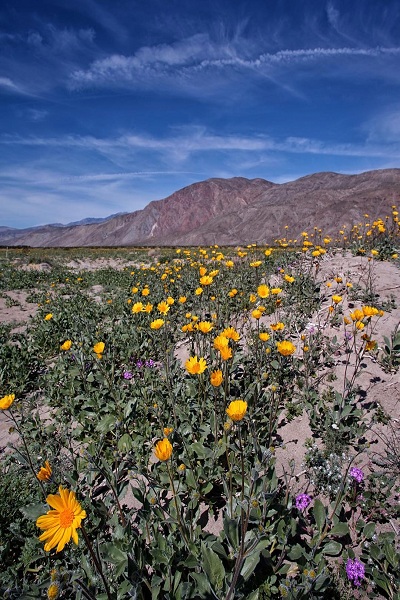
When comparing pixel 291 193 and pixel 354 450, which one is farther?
pixel 291 193

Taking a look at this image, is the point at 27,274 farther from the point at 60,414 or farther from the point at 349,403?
the point at 349,403

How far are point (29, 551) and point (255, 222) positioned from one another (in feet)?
347

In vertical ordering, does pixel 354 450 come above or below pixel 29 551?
above

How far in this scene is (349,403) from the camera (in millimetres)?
3320

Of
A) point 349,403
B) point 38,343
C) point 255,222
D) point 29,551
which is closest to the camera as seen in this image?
point 29,551

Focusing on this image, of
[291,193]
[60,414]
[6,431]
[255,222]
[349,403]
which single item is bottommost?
[6,431]

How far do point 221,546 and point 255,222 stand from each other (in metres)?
106

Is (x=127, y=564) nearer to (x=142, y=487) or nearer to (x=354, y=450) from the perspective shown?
(x=142, y=487)

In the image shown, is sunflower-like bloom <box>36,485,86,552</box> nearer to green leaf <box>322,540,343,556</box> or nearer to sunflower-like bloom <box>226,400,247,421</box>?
sunflower-like bloom <box>226,400,247,421</box>

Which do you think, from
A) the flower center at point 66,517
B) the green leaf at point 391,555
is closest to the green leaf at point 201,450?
the green leaf at point 391,555

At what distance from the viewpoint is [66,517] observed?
5.11 ft

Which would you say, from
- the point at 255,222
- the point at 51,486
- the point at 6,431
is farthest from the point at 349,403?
the point at 255,222

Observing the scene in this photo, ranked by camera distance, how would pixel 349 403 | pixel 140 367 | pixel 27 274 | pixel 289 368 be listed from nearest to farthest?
pixel 349 403 < pixel 289 368 < pixel 140 367 < pixel 27 274

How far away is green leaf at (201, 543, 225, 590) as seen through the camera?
183cm
